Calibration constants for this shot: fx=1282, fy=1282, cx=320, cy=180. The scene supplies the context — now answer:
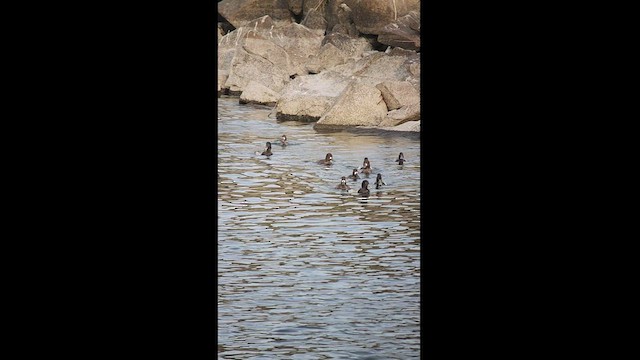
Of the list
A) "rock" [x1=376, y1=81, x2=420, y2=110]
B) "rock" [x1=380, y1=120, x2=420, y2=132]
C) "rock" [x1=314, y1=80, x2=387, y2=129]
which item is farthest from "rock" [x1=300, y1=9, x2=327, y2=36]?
"rock" [x1=380, y1=120, x2=420, y2=132]

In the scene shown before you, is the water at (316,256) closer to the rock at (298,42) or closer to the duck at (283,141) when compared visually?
the duck at (283,141)

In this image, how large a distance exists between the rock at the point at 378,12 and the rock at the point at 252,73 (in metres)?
2.47

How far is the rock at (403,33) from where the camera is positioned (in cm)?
3105

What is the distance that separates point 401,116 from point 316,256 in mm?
13382

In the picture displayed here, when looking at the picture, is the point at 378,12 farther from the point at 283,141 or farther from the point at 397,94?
the point at 283,141

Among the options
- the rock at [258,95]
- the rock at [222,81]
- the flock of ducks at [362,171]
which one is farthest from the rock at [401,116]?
the rock at [222,81]

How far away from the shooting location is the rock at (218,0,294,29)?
3859 centimetres

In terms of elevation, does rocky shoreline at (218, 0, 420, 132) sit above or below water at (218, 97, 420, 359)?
above

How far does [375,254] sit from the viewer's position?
1359 cm

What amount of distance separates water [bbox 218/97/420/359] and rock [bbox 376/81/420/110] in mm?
3416

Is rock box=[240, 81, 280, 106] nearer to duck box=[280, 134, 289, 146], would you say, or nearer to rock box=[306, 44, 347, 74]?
rock box=[306, 44, 347, 74]
